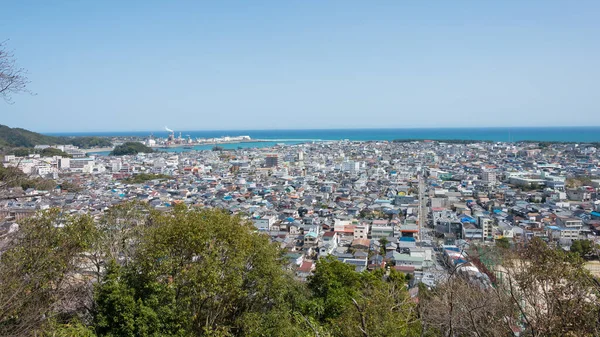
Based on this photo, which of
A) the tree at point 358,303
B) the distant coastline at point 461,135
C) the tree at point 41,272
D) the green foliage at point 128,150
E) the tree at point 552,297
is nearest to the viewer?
the tree at point 552,297

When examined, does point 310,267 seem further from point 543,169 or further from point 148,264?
point 543,169

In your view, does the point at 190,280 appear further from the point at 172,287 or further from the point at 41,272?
the point at 41,272

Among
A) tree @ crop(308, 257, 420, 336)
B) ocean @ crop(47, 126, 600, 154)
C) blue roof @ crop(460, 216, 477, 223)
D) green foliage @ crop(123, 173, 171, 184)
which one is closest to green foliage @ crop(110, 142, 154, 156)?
ocean @ crop(47, 126, 600, 154)

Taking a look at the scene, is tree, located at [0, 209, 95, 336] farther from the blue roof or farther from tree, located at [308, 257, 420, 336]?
the blue roof

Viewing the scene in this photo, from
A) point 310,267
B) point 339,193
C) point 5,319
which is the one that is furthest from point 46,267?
point 339,193

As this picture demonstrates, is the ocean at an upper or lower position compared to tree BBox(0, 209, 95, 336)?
upper

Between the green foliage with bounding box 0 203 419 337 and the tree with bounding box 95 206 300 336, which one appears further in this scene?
the tree with bounding box 95 206 300 336

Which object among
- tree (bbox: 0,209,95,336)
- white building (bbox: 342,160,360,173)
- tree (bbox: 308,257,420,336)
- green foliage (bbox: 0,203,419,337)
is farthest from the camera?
white building (bbox: 342,160,360,173)

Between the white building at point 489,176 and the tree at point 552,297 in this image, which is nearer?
the tree at point 552,297

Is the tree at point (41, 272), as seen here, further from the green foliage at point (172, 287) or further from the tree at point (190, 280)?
the tree at point (190, 280)

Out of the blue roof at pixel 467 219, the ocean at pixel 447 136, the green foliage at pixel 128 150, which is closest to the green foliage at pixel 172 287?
the blue roof at pixel 467 219

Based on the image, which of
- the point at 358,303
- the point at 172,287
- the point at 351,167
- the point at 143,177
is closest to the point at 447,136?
the point at 351,167

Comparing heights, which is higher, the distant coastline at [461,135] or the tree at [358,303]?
the distant coastline at [461,135]
